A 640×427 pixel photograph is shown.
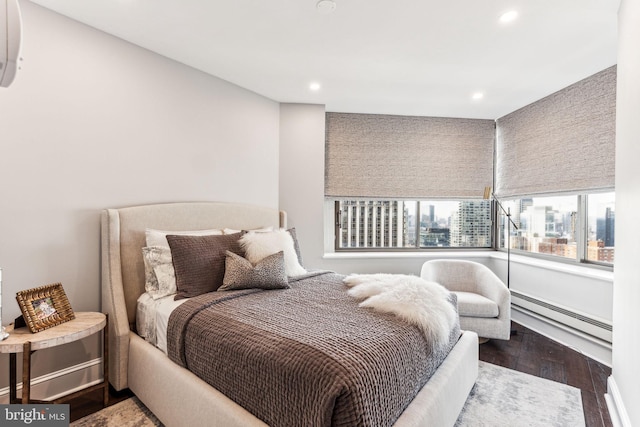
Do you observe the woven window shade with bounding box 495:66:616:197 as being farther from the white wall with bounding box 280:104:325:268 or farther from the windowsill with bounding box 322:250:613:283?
the white wall with bounding box 280:104:325:268

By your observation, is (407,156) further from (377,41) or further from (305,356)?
(305,356)

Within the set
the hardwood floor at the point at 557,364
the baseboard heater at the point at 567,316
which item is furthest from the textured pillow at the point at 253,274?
the baseboard heater at the point at 567,316

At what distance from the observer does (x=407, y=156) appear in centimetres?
404

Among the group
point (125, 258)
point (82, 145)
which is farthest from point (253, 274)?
point (82, 145)

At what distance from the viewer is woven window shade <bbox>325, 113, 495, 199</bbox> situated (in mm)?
3906

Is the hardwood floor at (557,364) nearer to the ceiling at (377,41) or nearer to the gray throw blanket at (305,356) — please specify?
the gray throw blanket at (305,356)

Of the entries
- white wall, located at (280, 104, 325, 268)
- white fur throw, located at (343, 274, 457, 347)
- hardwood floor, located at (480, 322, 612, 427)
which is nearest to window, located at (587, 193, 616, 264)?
hardwood floor, located at (480, 322, 612, 427)

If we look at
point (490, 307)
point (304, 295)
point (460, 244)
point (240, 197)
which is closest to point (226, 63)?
point (240, 197)

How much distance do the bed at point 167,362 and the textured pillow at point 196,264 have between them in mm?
326

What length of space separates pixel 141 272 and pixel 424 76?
2.89 m

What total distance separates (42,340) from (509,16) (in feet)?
10.5

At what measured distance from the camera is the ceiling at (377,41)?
1.96 metres

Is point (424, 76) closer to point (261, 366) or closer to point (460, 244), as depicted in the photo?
point (460, 244)

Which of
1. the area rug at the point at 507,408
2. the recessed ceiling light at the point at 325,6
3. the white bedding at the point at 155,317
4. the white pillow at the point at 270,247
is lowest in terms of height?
the area rug at the point at 507,408
